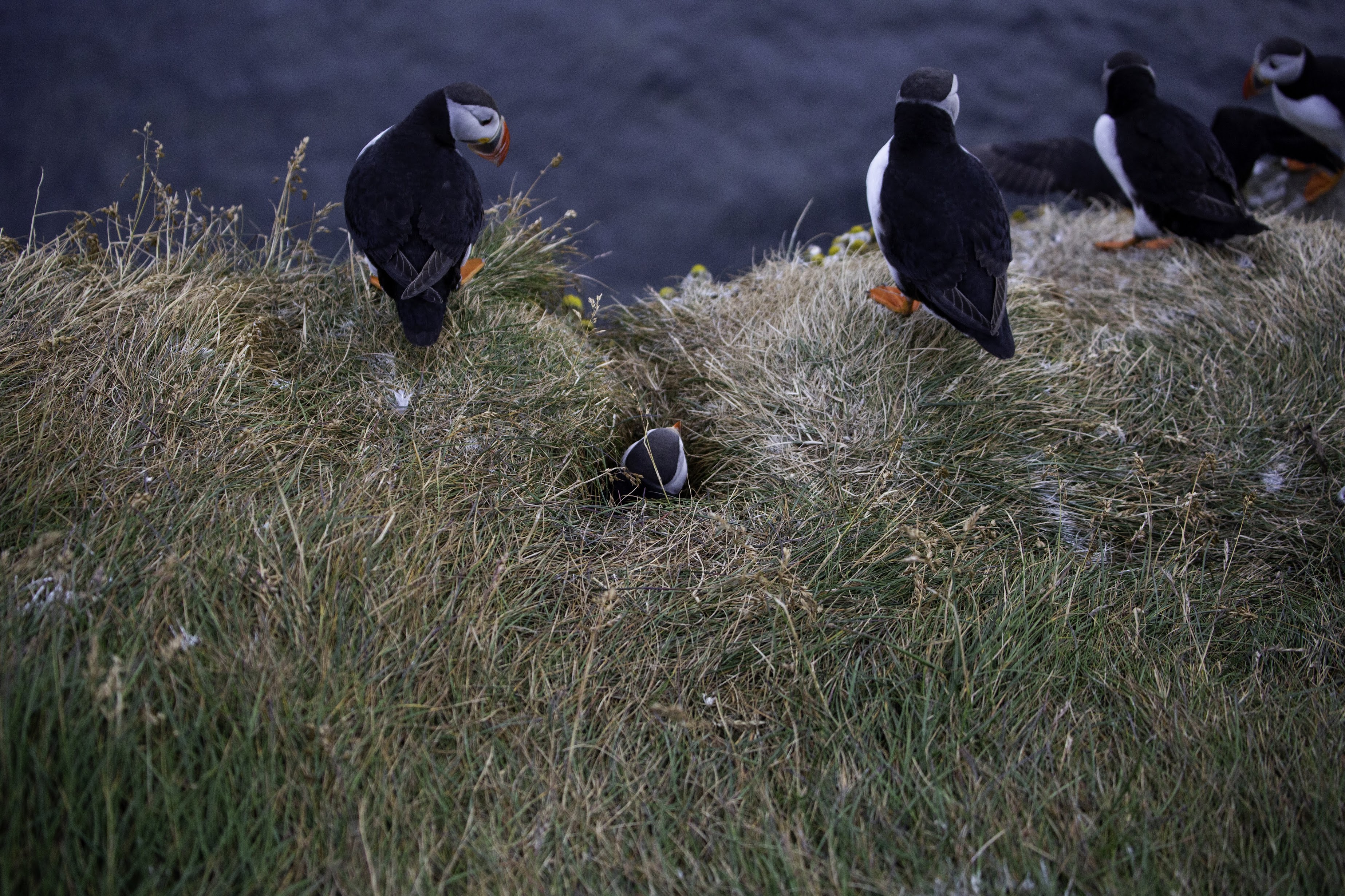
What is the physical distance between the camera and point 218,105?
6301 mm

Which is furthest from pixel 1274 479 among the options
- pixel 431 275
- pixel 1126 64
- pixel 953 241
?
pixel 431 275

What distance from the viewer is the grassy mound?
74.1 inches

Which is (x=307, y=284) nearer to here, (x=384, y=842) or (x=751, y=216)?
(x=384, y=842)

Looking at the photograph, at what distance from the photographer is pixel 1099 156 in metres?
5.50

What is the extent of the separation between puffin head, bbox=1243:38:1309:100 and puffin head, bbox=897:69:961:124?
11.3ft

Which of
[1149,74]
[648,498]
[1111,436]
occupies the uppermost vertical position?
[1149,74]

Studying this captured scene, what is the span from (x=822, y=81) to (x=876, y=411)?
16.9 feet

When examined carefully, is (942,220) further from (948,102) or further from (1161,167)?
(1161,167)

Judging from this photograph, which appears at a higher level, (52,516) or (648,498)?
(52,516)

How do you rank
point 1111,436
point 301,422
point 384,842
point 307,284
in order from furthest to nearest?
point 307,284, point 1111,436, point 301,422, point 384,842

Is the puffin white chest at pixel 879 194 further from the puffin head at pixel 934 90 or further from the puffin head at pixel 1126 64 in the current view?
the puffin head at pixel 1126 64

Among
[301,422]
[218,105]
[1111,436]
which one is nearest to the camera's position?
[301,422]

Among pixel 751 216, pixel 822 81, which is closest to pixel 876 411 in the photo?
pixel 751 216

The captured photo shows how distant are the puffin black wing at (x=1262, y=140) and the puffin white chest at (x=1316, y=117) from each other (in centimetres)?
15
